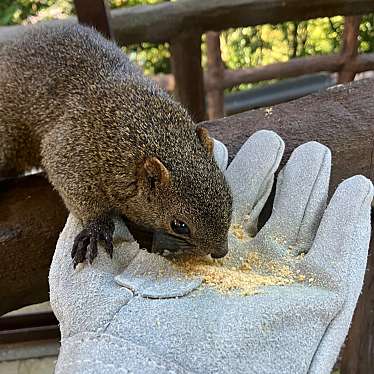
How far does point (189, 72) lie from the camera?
2.98 m

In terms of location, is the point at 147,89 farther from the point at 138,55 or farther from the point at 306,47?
the point at 306,47

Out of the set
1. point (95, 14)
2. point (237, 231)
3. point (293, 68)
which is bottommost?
point (293, 68)

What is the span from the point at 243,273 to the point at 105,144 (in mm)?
480

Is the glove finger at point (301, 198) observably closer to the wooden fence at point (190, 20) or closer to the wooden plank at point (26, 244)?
the wooden plank at point (26, 244)

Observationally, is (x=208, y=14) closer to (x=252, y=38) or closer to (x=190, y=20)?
(x=190, y=20)

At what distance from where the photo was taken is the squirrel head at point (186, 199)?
4.38 ft

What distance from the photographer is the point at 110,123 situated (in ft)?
5.04

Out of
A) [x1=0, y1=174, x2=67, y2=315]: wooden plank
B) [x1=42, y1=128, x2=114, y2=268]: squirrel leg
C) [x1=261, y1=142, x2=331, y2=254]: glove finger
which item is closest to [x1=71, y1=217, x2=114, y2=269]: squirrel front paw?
[x1=42, y1=128, x2=114, y2=268]: squirrel leg

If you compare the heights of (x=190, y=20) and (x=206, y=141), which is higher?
(x=206, y=141)

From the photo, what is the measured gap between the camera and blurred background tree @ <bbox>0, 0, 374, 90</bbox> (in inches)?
134

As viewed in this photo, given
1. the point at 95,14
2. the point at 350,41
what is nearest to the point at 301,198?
the point at 95,14

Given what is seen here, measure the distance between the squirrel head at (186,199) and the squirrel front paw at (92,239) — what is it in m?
Result: 0.08

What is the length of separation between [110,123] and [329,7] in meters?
1.69

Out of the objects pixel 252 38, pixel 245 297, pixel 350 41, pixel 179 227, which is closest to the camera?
pixel 245 297
